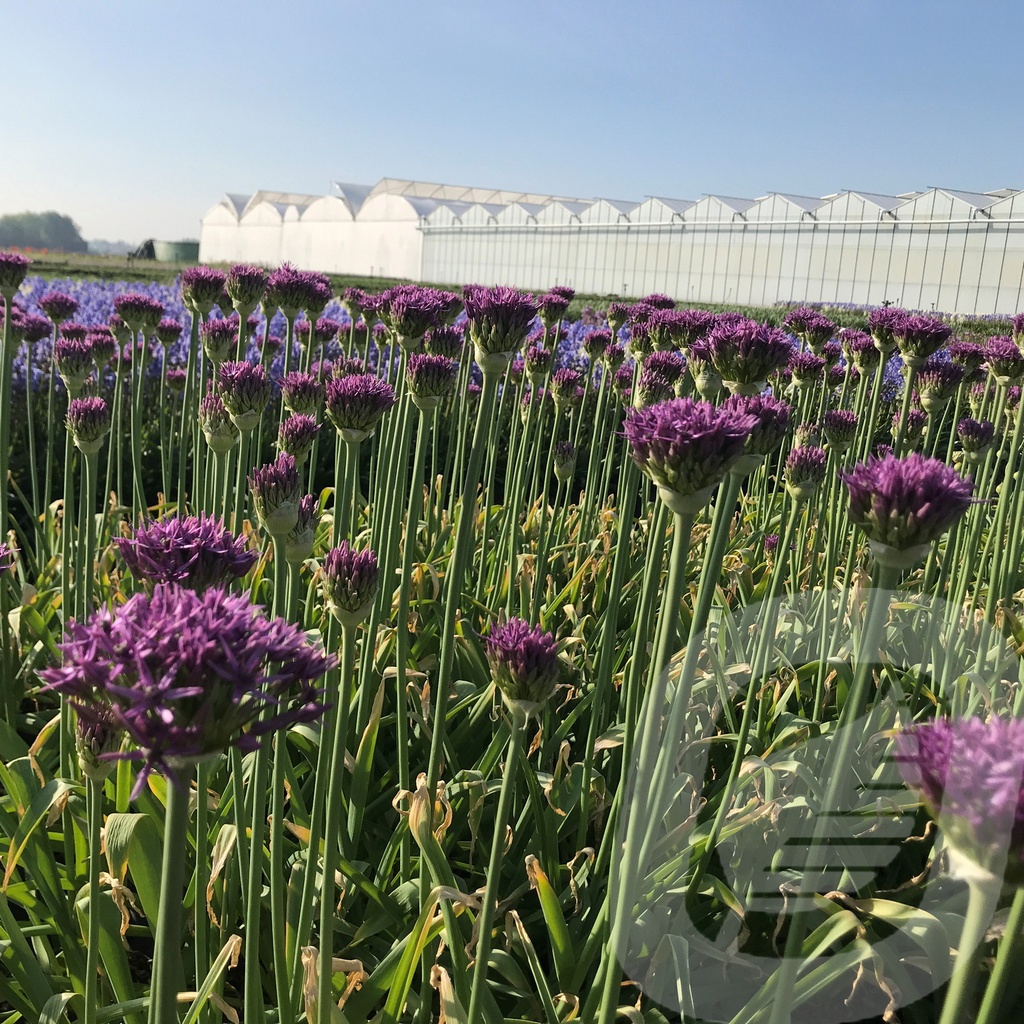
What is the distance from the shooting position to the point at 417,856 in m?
2.21

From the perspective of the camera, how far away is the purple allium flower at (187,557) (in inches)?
49.4

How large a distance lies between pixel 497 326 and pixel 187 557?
3.61ft

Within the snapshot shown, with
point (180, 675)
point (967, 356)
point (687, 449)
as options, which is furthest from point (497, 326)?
point (967, 356)

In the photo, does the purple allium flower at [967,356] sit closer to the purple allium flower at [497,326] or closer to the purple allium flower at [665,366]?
the purple allium flower at [665,366]

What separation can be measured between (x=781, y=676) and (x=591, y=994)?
1.61 metres

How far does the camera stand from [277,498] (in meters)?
1.83

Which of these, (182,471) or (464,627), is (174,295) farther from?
(464,627)

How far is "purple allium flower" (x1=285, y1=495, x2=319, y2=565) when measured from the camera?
75.7 inches

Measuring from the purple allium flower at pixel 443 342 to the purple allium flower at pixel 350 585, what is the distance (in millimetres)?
1316

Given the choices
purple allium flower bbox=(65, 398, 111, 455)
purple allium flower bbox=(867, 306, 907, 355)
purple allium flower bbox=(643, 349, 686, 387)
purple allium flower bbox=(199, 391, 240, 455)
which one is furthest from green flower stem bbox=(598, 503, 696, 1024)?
purple allium flower bbox=(867, 306, 907, 355)

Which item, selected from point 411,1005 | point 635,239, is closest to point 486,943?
point 411,1005

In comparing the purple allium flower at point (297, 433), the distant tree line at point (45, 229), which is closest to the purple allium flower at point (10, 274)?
the purple allium flower at point (297, 433)

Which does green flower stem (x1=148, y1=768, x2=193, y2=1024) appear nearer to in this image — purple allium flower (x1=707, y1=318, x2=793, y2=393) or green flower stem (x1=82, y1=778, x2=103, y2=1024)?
green flower stem (x1=82, y1=778, x2=103, y2=1024)

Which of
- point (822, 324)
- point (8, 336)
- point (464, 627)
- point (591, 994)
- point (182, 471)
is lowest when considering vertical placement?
point (591, 994)
